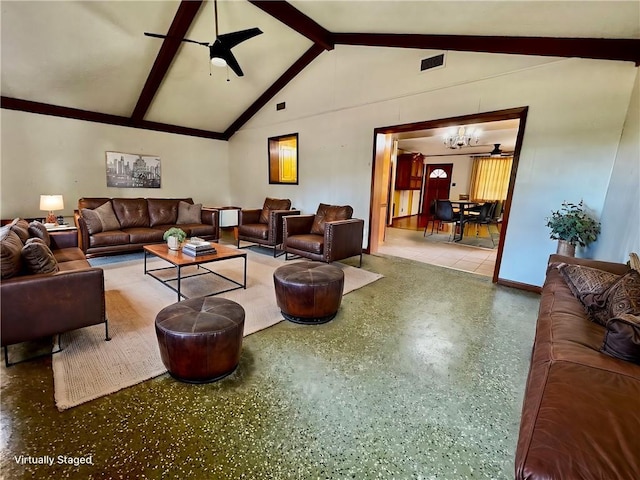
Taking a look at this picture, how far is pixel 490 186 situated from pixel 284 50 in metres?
7.85

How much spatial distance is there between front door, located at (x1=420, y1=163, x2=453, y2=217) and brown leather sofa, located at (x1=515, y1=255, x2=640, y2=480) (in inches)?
368

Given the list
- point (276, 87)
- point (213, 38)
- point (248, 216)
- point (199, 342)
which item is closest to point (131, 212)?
point (248, 216)

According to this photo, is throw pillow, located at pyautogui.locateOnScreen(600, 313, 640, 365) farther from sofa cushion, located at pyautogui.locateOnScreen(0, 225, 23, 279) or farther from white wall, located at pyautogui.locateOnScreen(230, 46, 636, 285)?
sofa cushion, located at pyautogui.locateOnScreen(0, 225, 23, 279)

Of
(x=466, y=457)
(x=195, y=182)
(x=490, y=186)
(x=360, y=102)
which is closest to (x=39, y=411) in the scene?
(x=466, y=457)

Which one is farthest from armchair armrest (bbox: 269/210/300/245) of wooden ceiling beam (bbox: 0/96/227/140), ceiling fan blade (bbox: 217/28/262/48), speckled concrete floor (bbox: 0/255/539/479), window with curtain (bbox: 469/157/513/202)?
window with curtain (bbox: 469/157/513/202)

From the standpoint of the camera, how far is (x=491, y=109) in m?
3.53

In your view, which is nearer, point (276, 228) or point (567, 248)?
point (567, 248)

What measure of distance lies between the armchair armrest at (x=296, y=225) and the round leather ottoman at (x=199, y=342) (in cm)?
255

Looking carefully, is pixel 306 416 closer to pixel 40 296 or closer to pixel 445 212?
pixel 40 296

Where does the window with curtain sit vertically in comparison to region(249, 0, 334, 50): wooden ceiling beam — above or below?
below

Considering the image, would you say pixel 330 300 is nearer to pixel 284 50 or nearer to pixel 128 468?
pixel 128 468

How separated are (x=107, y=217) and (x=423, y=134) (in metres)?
5.96

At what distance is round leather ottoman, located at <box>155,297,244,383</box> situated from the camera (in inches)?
64.1

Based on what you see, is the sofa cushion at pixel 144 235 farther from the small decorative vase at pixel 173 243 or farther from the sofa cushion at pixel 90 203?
the small decorative vase at pixel 173 243
